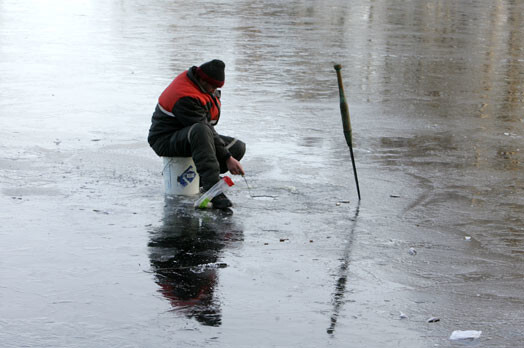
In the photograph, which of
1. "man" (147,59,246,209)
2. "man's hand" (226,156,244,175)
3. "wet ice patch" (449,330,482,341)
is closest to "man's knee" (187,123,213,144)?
"man" (147,59,246,209)

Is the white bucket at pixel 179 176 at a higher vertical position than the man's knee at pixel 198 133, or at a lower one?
lower

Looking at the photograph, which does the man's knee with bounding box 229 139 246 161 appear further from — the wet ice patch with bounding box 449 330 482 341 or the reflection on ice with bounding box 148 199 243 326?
the wet ice patch with bounding box 449 330 482 341

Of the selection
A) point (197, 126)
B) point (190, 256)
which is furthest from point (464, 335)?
point (197, 126)

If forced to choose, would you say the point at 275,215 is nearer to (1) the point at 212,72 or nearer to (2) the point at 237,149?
(2) the point at 237,149

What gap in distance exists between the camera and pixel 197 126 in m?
7.24

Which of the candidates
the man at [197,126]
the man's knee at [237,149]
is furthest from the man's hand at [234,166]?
the man's knee at [237,149]

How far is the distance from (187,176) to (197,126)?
48cm

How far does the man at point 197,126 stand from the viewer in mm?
7195

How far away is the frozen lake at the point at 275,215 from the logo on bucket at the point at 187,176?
24cm

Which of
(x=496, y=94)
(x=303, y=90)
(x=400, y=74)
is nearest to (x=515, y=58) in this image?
(x=400, y=74)

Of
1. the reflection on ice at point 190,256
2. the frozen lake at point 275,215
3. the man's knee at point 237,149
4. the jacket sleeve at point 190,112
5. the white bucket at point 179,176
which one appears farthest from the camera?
the man's knee at point 237,149

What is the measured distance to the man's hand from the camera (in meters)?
7.34

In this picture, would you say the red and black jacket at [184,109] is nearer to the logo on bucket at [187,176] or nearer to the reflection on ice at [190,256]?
the logo on bucket at [187,176]

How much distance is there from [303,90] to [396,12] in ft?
60.6
